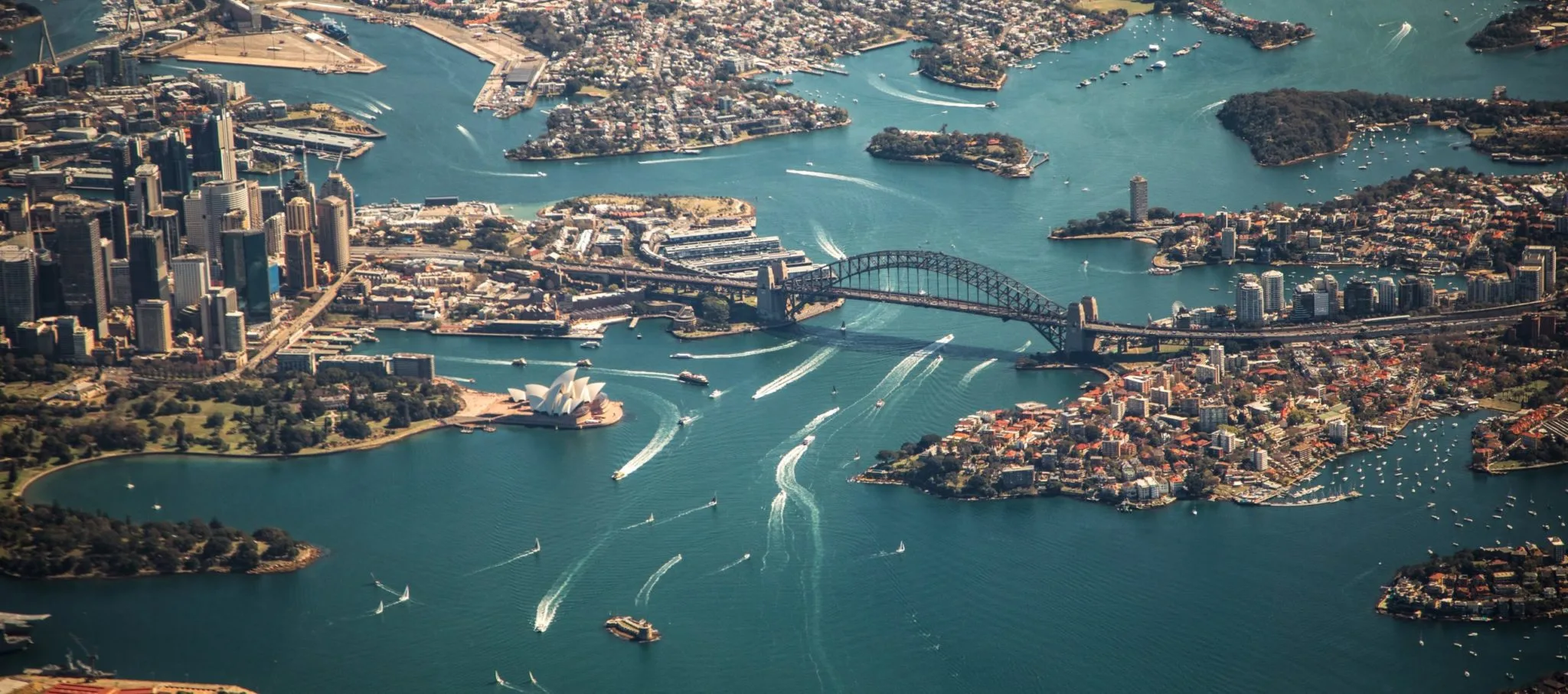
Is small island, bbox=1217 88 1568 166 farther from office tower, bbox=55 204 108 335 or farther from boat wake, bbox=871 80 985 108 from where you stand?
office tower, bbox=55 204 108 335

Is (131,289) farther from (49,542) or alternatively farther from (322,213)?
(49,542)

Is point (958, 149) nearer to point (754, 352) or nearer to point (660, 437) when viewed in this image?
point (754, 352)

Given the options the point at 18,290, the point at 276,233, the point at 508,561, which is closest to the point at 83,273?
the point at 18,290

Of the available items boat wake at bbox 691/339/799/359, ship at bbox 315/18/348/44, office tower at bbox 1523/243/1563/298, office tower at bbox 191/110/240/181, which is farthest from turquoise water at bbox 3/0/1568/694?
ship at bbox 315/18/348/44

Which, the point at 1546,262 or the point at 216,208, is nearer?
the point at 1546,262

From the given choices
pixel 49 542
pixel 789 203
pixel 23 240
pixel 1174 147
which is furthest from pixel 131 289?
pixel 1174 147
